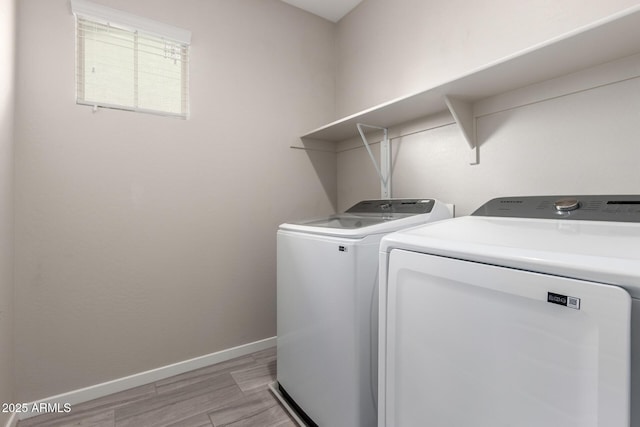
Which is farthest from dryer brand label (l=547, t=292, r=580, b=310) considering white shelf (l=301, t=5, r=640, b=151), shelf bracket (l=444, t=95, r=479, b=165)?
shelf bracket (l=444, t=95, r=479, b=165)

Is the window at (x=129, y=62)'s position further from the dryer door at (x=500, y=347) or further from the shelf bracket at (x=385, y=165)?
the dryer door at (x=500, y=347)

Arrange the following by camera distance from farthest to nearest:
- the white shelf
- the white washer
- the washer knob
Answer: the washer knob → the white shelf → the white washer

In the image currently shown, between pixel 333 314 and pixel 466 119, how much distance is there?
1.23 metres

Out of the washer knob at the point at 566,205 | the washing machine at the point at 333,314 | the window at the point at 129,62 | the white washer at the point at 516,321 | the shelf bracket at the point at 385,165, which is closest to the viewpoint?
the white washer at the point at 516,321

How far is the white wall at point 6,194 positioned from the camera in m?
1.34

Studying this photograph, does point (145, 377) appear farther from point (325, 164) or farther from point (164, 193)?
point (325, 164)

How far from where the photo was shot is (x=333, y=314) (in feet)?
4.44

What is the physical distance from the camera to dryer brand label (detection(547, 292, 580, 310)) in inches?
23.8

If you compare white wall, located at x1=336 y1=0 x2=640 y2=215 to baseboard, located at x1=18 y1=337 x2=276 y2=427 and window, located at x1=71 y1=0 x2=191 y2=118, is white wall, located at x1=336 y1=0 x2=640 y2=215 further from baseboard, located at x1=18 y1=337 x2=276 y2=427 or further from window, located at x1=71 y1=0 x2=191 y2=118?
baseboard, located at x1=18 y1=337 x2=276 y2=427

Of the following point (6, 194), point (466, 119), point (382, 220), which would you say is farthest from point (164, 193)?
point (466, 119)

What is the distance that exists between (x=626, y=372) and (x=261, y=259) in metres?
2.03

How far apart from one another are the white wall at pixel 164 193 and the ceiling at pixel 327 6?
0.07 metres

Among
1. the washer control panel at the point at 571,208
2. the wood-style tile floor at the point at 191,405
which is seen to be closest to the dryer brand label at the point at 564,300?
the washer control panel at the point at 571,208

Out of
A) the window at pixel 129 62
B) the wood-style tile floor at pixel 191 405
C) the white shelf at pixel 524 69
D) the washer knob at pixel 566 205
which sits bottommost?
the wood-style tile floor at pixel 191 405
